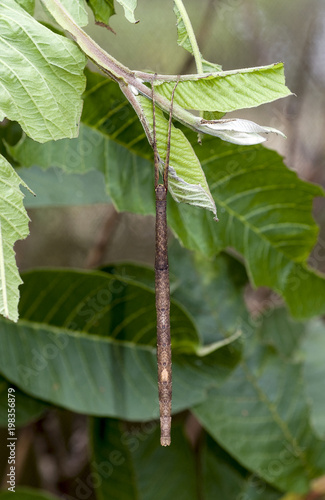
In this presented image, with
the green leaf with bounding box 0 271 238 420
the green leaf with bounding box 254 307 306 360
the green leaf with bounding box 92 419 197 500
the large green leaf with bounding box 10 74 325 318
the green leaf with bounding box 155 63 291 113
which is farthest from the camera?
the green leaf with bounding box 254 307 306 360

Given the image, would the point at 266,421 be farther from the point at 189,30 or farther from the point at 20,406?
the point at 189,30

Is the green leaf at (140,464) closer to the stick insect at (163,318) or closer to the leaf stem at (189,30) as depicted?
the stick insect at (163,318)

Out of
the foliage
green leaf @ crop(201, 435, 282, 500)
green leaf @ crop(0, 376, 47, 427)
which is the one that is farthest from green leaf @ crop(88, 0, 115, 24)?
green leaf @ crop(201, 435, 282, 500)

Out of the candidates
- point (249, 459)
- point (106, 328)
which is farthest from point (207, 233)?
point (249, 459)

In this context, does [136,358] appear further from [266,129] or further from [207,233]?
[266,129]

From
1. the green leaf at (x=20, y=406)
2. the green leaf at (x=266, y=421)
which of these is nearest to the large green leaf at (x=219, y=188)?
the green leaf at (x=266, y=421)

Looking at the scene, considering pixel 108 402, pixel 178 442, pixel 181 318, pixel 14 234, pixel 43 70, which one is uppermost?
pixel 43 70

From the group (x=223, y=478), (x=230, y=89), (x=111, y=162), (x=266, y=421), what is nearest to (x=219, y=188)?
(x=111, y=162)

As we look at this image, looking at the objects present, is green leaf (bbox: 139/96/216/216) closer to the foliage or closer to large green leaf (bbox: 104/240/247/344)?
the foliage
